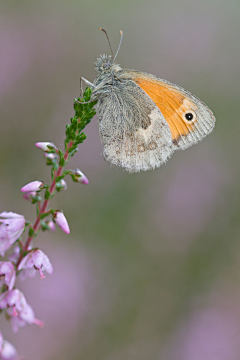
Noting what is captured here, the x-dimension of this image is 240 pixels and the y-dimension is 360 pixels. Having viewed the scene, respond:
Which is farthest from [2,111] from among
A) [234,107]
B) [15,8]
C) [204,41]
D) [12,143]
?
[204,41]

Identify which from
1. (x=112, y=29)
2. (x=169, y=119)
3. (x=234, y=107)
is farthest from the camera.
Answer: (x=112, y=29)

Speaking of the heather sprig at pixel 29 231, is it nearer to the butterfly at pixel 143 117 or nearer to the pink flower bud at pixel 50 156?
the pink flower bud at pixel 50 156

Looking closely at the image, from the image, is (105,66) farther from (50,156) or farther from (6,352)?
(6,352)

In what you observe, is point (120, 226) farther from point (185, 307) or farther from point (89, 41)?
point (89, 41)

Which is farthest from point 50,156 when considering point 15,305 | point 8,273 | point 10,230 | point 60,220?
point 15,305

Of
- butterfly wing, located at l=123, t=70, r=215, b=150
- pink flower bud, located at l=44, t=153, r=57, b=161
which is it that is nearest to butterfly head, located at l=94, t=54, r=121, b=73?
butterfly wing, located at l=123, t=70, r=215, b=150

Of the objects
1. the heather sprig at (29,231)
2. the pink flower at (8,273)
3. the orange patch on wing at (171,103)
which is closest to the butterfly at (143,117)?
the orange patch on wing at (171,103)

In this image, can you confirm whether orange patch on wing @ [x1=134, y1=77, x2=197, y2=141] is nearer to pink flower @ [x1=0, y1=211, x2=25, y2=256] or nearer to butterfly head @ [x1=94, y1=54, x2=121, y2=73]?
butterfly head @ [x1=94, y1=54, x2=121, y2=73]
